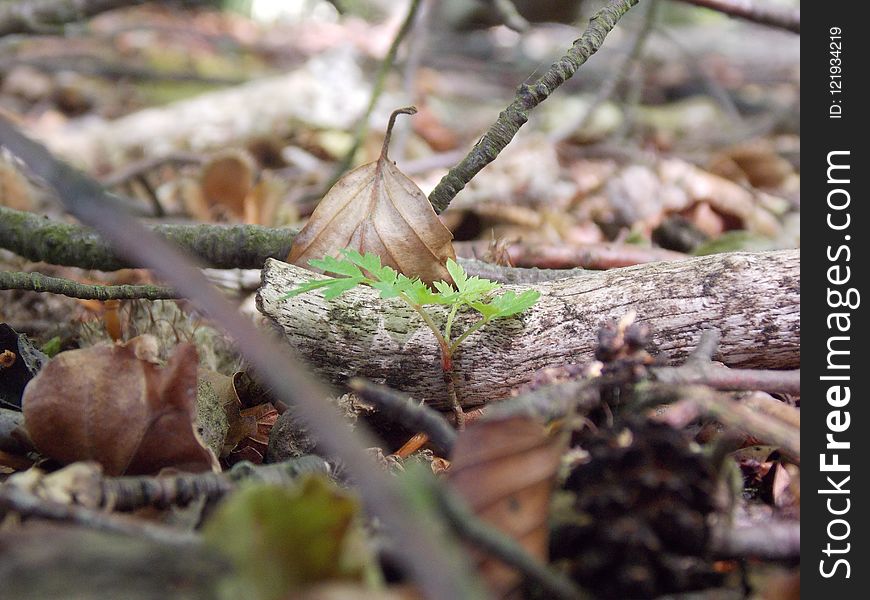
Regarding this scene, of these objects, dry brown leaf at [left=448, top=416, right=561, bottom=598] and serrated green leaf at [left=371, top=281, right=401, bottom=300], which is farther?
serrated green leaf at [left=371, top=281, right=401, bottom=300]

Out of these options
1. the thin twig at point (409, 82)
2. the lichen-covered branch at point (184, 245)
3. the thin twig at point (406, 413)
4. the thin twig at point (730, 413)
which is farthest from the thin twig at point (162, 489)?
the thin twig at point (409, 82)

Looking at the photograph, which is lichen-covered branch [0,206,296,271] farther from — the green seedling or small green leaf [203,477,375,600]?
small green leaf [203,477,375,600]

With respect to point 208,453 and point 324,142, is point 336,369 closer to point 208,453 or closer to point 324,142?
point 208,453

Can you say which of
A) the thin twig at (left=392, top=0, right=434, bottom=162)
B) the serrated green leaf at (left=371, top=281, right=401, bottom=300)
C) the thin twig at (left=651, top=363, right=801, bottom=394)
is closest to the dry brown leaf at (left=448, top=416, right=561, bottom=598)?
the thin twig at (left=651, top=363, right=801, bottom=394)

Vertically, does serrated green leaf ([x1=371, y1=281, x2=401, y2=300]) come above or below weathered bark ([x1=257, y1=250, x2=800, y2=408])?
above

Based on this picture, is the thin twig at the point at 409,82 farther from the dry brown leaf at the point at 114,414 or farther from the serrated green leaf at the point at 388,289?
the dry brown leaf at the point at 114,414
